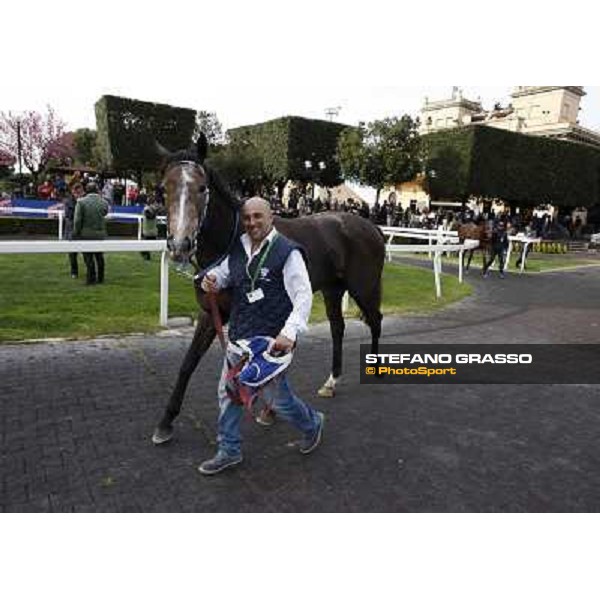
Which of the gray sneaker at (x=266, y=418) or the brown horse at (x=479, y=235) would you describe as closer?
the gray sneaker at (x=266, y=418)

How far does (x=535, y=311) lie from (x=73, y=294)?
8.70 metres

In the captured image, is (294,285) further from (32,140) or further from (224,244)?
(32,140)

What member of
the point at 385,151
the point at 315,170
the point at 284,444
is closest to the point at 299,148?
the point at 315,170

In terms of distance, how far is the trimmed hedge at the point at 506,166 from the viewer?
1200 inches

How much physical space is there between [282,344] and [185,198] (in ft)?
3.55

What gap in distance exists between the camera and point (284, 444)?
143 inches

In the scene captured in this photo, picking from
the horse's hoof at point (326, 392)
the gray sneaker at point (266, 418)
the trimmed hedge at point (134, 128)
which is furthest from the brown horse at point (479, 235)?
the trimmed hedge at point (134, 128)

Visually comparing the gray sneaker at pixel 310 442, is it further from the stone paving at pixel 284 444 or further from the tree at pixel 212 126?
the tree at pixel 212 126

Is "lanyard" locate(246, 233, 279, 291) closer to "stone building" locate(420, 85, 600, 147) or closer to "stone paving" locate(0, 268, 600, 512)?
"stone paving" locate(0, 268, 600, 512)

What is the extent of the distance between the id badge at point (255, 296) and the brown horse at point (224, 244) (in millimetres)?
395

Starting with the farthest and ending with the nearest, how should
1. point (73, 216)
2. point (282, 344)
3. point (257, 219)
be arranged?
point (73, 216) → point (257, 219) → point (282, 344)

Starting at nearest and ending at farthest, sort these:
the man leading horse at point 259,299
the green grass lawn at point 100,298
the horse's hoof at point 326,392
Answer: the man leading horse at point 259,299 → the horse's hoof at point 326,392 → the green grass lawn at point 100,298

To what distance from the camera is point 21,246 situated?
582 centimetres
